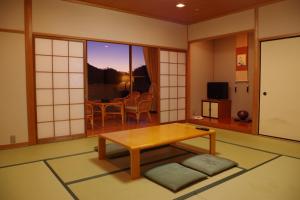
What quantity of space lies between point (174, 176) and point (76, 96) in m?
2.72

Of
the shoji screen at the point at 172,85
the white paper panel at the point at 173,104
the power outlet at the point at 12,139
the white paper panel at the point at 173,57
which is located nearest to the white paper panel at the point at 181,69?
the shoji screen at the point at 172,85

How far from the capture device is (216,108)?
622 centimetres

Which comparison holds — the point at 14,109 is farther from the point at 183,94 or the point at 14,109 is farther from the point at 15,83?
the point at 183,94

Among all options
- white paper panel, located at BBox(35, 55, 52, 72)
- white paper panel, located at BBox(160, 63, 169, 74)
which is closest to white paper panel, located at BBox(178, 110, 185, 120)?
white paper panel, located at BBox(160, 63, 169, 74)

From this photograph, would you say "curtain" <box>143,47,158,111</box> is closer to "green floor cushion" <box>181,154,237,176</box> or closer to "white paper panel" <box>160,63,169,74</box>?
"white paper panel" <box>160,63,169,74</box>

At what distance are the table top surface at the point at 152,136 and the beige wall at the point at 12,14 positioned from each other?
2.32 meters

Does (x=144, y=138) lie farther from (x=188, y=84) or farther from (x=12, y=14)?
(x=188, y=84)

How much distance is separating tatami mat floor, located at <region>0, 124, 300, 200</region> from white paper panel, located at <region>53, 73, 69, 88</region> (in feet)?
3.56

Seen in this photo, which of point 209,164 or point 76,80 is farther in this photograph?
point 76,80

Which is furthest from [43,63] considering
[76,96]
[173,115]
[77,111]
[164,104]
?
[173,115]

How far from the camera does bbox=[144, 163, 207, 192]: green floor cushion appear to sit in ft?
7.57

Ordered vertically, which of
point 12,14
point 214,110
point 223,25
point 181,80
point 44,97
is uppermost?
point 223,25

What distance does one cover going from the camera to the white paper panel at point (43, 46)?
3961mm

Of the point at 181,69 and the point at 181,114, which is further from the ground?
the point at 181,69
